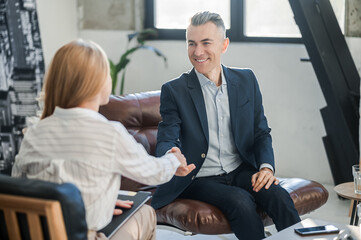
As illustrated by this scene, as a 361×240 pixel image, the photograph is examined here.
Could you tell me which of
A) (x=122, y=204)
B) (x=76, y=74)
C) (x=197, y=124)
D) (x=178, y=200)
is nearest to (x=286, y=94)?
(x=197, y=124)

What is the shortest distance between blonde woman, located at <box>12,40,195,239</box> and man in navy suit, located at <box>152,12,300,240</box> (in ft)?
2.70

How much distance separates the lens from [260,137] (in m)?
2.88

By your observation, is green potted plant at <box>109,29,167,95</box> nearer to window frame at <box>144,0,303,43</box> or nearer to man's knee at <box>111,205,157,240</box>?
window frame at <box>144,0,303,43</box>

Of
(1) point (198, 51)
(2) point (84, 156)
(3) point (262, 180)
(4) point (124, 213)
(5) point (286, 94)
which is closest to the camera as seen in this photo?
(2) point (84, 156)

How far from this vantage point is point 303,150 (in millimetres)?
4719

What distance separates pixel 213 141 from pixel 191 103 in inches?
8.4

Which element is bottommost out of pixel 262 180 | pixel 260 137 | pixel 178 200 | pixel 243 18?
pixel 178 200

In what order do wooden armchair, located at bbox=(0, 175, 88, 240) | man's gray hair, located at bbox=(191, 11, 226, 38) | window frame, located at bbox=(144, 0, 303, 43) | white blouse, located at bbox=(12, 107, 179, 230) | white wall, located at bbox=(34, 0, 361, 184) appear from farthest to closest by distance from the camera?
window frame, located at bbox=(144, 0, 303, 43), white wall, located at bbox=(34, 0, 361, 184), man's gray hair, located at bbox=(191, 11, 226, 38), white blouse, located at bbox=(12, 107, 179, 230), wooden armchair, located at bbox=(0, 175, 88, 240)

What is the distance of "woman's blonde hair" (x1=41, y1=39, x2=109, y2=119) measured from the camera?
5.91 feet

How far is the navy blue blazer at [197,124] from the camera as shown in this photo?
274cm

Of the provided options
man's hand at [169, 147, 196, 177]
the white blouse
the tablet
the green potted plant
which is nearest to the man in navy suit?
man's hand at [169, 147, 196, 177]

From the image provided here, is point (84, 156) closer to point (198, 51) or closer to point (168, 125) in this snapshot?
point (168, 125)

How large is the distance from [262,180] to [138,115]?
907mm

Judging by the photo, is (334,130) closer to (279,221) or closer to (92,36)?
(279,221)
